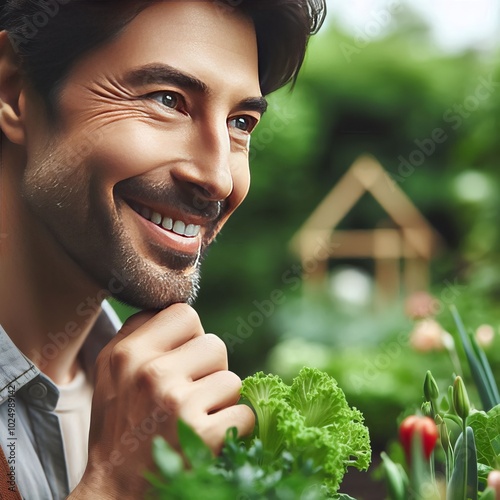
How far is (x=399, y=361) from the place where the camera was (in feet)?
12.7

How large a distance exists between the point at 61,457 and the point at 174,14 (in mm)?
547

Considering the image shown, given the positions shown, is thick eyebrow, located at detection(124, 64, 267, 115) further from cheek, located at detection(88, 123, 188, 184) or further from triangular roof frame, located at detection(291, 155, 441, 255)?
triangular roof frame, located at detection(291, 155, 441, 255)

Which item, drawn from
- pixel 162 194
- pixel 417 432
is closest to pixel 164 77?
pixel 162 194

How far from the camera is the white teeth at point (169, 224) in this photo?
2.93 feet

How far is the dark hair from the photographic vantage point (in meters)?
0.89

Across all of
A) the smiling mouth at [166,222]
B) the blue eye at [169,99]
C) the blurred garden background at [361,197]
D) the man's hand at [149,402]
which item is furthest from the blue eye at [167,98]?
the blurred garden background at [361,197]

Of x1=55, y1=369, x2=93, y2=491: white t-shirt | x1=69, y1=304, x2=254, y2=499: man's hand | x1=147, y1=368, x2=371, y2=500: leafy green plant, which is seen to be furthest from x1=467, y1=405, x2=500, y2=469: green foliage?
x1=55, y1=369, x2=93, y2=491: white t-shirt

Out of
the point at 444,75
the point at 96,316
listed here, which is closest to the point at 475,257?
the point at 444,75

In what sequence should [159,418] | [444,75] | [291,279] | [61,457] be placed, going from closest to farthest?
[159,418] → [61,457] → [291,279] → [444,75]

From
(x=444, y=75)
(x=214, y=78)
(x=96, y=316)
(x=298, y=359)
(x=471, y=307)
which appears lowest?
(x=298, y=359)

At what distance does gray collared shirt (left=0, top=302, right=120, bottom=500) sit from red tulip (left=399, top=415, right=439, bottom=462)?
44 centimetres

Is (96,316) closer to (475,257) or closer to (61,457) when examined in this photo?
(61,457)

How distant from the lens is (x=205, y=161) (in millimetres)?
876

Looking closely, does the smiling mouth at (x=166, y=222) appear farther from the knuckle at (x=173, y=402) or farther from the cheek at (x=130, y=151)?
the knuckle at (x=173, y=402)
